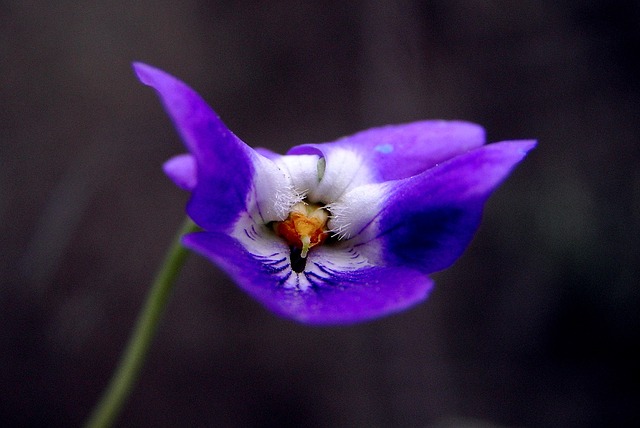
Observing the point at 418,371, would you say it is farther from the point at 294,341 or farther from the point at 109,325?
the point at 109,325

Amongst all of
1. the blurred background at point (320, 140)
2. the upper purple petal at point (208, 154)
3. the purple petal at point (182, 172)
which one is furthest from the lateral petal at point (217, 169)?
the blurred background at point (320, 140)

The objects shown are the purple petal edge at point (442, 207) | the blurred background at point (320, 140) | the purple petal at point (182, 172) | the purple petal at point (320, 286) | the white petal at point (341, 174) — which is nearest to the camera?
the purple petal at point (320, 286)

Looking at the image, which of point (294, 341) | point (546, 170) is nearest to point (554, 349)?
point (546, 170)

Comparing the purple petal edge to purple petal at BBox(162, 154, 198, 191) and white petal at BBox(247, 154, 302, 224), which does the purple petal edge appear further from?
purple petal at BBox(162, 154, 198, 191)

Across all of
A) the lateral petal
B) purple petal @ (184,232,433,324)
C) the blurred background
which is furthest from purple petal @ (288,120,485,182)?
the blurred background

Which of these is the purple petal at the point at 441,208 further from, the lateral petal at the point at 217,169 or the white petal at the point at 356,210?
the lateral petal at the point at 217,169

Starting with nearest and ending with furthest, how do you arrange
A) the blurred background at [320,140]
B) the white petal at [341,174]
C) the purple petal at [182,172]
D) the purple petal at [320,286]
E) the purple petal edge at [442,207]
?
the purple petal at [320,286] → the purple petal edge at [442,207] → the purple petal at [182,172] → the white petal at [341,174] → the blurred background at [320,140]

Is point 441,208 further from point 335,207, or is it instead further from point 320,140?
point 320,140
